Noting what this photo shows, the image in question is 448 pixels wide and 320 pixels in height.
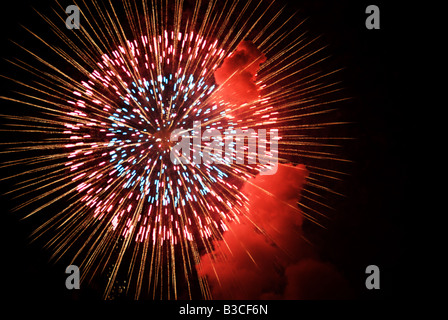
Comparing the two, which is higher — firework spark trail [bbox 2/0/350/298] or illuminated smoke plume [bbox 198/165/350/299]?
firework spark trail [bbox 2/0/350/298]

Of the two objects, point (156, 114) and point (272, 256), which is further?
point (272, 256)

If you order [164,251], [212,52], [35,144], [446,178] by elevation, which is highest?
[212,52]

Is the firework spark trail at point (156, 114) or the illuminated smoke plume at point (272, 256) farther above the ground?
the firework spark trail at point (156, 114)

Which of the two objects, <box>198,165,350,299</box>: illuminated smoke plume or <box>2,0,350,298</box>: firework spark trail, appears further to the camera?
<box>198,165,350,299</box>: illuminated smoke plume

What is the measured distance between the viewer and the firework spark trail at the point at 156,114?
5816 mm

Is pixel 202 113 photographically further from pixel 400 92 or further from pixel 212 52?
pixel 400 92

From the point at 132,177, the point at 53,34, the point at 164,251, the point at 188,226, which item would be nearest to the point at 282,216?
the point at 188,226

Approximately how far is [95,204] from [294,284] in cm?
572

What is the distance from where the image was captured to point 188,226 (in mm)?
6617

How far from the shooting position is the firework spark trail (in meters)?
5.82

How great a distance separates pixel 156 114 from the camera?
6.08 meters

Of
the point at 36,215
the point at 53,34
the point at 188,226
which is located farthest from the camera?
the point at 188,226

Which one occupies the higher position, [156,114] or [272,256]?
[156,114]

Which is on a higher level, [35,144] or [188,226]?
[35,144]
